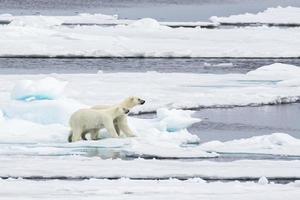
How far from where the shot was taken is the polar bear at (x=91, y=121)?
1176 cm

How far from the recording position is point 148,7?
38250mm

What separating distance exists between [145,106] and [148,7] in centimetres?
2360

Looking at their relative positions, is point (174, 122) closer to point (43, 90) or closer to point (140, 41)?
point (43, 90)

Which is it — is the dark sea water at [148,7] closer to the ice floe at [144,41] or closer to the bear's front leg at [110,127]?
the ice floe at [144,41]

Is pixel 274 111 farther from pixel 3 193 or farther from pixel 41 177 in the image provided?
pixel 3 193

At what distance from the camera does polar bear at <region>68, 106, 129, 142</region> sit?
38.6ft

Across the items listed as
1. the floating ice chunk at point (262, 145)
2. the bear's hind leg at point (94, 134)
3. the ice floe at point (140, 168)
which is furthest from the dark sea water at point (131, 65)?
the ice floe at point (140, 168)

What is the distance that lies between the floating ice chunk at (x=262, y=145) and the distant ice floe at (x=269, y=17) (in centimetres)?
1979

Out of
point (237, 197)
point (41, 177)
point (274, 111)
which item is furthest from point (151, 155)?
point (274, 111)

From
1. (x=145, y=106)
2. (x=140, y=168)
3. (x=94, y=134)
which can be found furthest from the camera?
(x=145, y=106)

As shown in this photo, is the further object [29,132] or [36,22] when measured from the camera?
[36,22]

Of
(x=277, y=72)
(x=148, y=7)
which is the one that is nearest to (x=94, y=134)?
(x=277, y=72)

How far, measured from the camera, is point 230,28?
95.9 feet

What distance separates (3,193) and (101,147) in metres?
3.16
